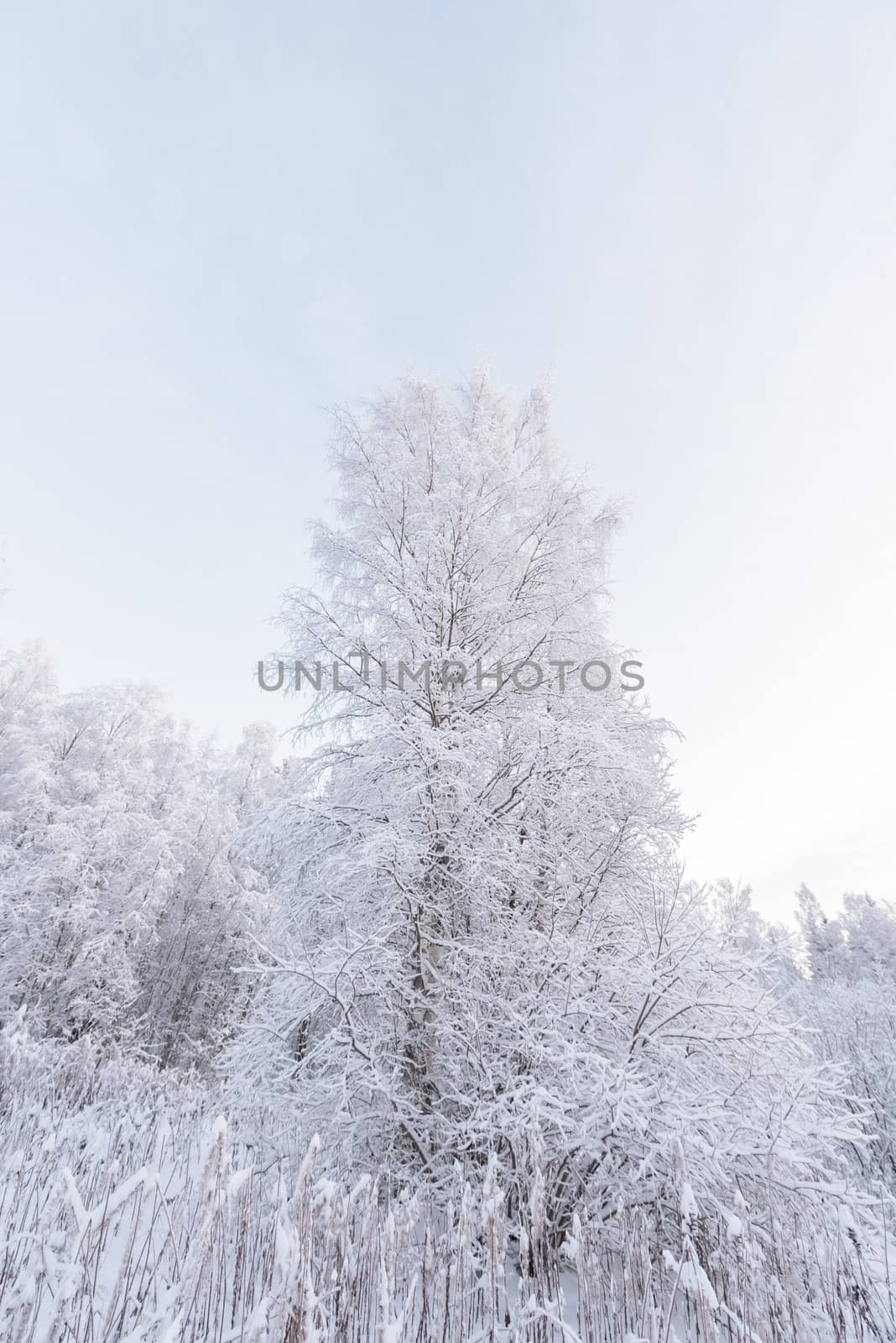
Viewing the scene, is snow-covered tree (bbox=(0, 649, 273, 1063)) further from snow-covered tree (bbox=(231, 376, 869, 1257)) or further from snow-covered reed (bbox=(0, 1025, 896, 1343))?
snow-covered reed (bbox=(0, 1025, 896, 1343))

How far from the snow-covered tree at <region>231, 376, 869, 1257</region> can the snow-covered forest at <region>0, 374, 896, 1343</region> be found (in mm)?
39

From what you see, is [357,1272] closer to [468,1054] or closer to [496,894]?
[468,1054]

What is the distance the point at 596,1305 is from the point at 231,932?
69.1 feet

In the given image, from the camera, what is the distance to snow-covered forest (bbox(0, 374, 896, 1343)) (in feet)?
7.59

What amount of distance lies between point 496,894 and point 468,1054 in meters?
1.33

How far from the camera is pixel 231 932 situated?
67.0 feet

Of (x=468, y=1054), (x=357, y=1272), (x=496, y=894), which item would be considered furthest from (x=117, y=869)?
(x=357, y=1272)

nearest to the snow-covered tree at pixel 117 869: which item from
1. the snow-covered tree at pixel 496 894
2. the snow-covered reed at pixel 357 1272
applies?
the snow-covered tree at pixel 496 894

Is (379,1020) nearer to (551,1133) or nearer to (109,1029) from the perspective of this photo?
(551,1133)

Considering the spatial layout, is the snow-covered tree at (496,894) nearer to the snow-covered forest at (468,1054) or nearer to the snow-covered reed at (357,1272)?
the snow-covered forest at (468,1054)

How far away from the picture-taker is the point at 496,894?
17.2 ft

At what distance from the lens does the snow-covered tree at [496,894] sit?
3615mm

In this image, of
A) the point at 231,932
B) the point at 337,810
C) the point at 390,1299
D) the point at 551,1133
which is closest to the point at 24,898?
the point at 231,932

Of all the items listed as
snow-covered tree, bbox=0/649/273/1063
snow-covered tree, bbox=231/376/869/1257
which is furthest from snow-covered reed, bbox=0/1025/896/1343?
snow-covered tree, bbox=0/649/273/1063
